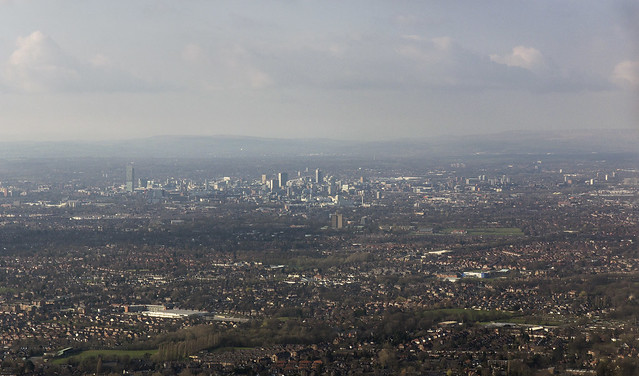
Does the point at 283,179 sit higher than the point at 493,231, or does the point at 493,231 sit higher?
the point at 283,179

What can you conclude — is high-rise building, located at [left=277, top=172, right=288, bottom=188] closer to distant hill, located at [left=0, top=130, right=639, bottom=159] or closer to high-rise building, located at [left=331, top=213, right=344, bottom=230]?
high-rise building, located at [left=331, top=213, right=344, bottom=230]

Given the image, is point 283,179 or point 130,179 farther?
point 130,179

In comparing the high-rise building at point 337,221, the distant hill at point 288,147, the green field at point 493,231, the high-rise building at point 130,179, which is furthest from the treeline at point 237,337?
the distant hill at point 288,147

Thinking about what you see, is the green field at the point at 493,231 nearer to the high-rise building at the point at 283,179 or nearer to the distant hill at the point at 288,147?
the high-rise building at the point at 283,179

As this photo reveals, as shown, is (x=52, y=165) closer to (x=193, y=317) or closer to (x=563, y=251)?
(x=563, y=251)

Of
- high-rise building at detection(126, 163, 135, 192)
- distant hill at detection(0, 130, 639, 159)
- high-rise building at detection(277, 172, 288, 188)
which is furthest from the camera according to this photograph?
distant hill at detection(0, 130, 639, 159)

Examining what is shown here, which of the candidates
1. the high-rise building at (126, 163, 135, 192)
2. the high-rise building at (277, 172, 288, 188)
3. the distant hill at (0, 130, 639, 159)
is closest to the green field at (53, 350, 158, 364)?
the high-rise building at (126, 163, 135, 192)

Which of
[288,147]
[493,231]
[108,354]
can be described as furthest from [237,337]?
[288,147]

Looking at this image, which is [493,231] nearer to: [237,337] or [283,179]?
[237,337]
